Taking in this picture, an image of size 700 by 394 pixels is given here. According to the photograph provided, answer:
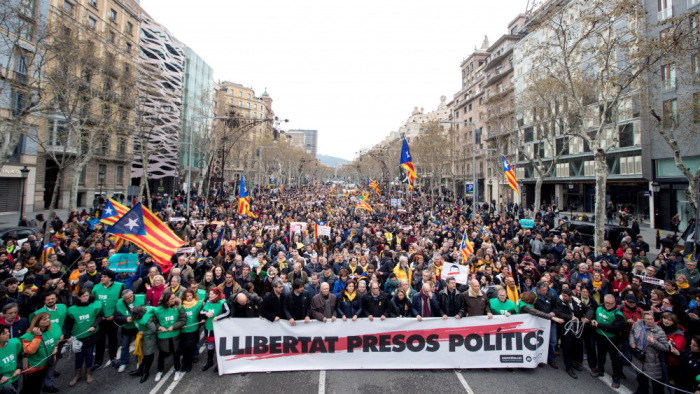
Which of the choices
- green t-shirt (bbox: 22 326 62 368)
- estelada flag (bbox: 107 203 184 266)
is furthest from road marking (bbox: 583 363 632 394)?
estelada flag (bbox: 107 203 184 266)

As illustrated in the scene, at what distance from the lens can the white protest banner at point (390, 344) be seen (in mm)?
6238

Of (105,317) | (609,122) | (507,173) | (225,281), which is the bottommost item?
(105,317)

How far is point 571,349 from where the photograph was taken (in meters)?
6.42

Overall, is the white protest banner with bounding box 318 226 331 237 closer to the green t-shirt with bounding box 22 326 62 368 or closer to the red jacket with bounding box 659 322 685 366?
the green t-shirt with bounding box 22 326 62 368

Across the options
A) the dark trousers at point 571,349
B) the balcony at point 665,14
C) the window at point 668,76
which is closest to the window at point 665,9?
the balcony at point 665,14

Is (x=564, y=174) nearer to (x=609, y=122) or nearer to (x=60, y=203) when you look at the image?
(x=609, y=122)

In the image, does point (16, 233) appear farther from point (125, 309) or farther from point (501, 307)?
point (501, 307)

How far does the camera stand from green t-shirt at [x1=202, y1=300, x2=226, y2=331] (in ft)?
20.4

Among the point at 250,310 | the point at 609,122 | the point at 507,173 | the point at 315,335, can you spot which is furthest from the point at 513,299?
the point at 609,122

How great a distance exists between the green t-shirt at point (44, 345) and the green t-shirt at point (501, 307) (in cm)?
746

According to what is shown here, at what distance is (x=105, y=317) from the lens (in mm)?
6152

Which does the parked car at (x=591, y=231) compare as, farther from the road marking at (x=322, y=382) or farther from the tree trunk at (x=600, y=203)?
the road marking at (x=322, y=382)

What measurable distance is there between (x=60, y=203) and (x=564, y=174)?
161 ft

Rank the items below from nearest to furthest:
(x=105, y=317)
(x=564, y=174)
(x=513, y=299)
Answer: (x=105, y=317) < (x=513, y=299) < (x=564, y=174)
